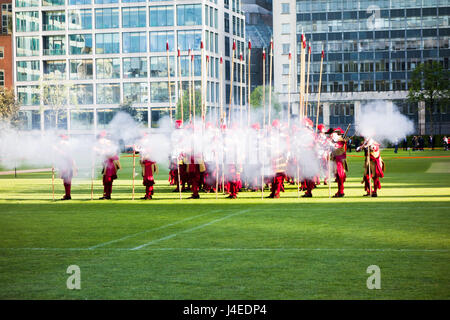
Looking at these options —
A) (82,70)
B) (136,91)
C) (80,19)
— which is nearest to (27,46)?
(80,19)

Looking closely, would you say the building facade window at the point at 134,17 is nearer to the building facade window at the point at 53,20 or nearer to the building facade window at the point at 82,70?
the building facade window at the point at 82,70

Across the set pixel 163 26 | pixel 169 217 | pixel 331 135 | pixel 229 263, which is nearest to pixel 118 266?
pixel 229 263

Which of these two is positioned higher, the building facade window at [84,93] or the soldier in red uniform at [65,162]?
the building facade window at [84,93]

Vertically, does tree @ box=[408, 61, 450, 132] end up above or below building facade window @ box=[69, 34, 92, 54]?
below

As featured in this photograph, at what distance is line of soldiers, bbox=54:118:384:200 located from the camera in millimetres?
22859

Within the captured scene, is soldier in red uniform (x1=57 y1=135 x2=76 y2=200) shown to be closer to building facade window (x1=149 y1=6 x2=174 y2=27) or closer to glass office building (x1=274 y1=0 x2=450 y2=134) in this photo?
building facade window (x1=149 y1=6 x2=174 y2=27)

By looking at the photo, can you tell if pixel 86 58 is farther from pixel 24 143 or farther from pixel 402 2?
pixel 24 143

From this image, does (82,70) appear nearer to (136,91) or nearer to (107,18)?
(107,18)

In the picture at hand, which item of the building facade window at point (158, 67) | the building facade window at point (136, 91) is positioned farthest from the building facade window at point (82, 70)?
the building facade window at point (158, 67)

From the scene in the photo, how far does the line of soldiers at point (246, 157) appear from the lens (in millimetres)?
22859

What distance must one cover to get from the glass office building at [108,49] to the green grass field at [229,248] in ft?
281

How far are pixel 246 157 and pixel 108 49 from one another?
293 feet

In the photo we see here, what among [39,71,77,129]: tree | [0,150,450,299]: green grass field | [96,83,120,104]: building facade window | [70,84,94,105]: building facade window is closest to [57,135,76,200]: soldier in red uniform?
[0,150,450,299]: green grass field
